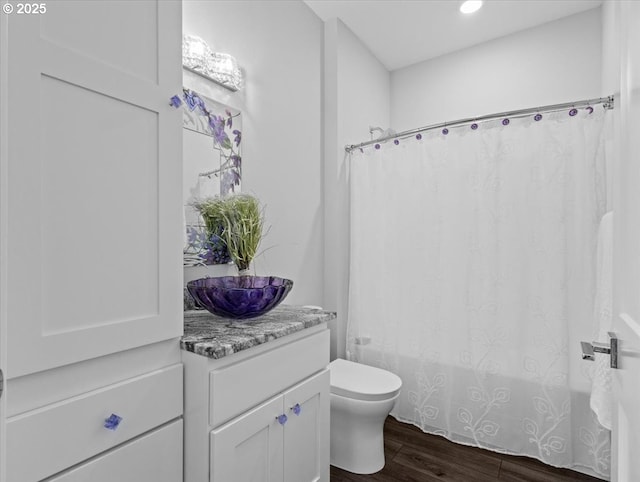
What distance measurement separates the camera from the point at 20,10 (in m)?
0.75

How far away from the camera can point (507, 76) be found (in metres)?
2.64

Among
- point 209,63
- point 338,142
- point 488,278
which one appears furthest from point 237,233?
point 488,278

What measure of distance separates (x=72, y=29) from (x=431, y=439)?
2.48m

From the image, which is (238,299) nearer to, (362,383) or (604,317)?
(362,383)

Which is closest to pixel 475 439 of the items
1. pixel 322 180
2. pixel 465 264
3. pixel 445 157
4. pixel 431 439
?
pixel 431 439

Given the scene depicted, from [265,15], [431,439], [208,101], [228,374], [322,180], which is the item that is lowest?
[431,439]

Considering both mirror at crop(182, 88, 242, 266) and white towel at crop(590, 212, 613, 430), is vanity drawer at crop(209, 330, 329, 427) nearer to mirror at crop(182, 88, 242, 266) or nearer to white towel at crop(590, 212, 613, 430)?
mirror at crop(182, 88, 242, 266)

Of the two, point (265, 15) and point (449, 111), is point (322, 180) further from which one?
point (449, 111)

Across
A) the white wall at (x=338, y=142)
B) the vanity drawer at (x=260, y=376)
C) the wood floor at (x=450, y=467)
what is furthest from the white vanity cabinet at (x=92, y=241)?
the white wall at (x=338, y=142)

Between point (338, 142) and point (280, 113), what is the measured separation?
1.69 ft

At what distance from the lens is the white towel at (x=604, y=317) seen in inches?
56.2

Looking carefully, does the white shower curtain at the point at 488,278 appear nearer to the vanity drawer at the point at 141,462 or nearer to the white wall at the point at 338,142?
the white wall at the point at 338,142

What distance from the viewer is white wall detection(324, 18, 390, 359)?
8.08 feet

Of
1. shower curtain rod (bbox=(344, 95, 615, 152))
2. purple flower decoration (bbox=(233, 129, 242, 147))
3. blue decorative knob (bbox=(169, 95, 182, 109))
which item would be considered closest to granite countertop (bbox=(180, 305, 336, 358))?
blue decorative knob (bbox=(169, 95, 182, 109))
